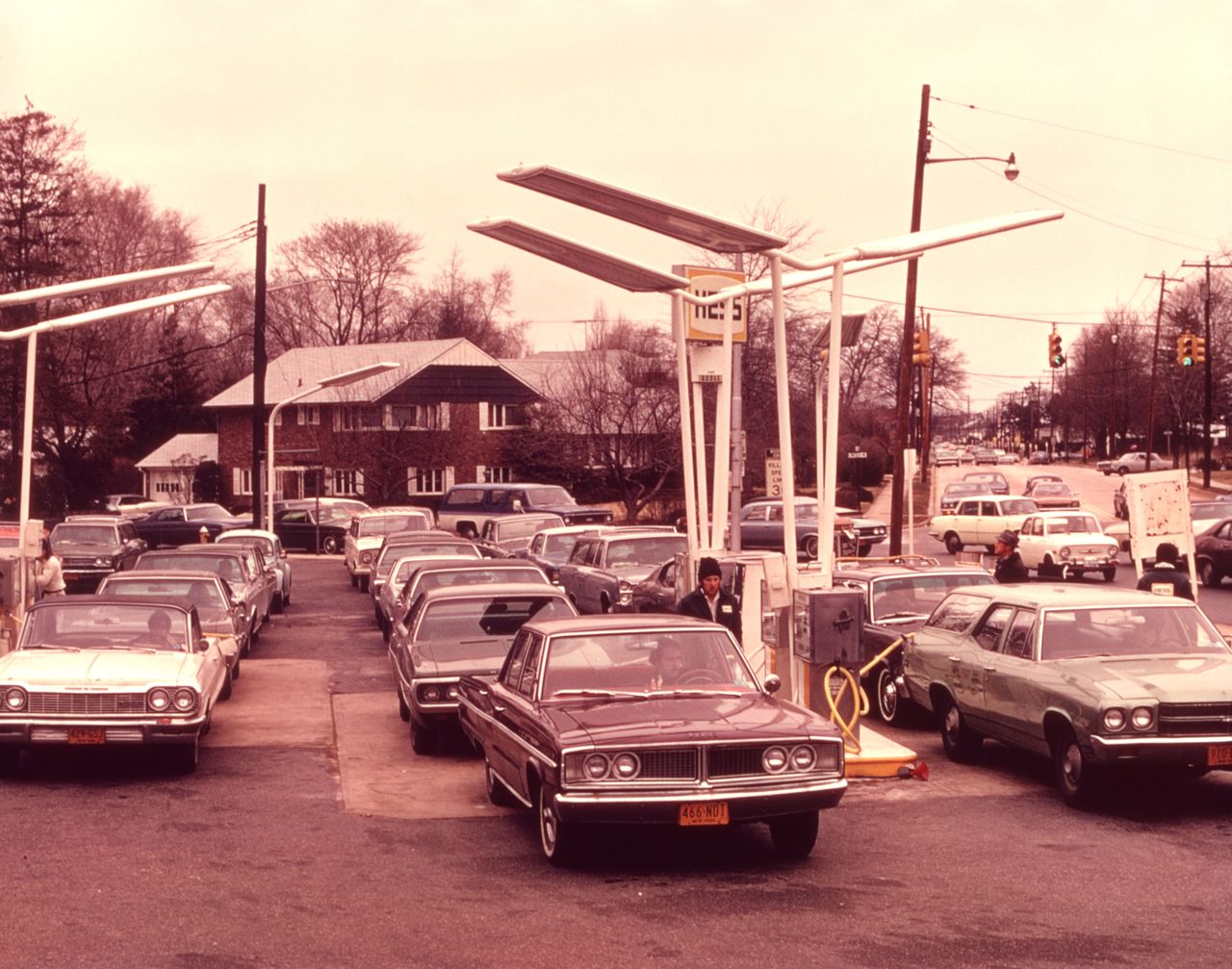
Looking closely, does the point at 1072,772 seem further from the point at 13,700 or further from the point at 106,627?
the point at 106,627

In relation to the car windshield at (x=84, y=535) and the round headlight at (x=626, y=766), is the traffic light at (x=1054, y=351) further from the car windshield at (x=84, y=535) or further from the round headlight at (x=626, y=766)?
the round headlight at (x=626, y=766)

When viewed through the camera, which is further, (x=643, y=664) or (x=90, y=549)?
(x=90, y=549)

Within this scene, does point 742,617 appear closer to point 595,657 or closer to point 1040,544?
point 595,657

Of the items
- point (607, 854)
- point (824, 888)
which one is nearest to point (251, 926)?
point (607, 854)

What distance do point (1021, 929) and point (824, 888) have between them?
49.1 inches

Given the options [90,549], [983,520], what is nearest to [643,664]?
[90,549]

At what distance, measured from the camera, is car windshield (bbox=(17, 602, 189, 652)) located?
45.5ft

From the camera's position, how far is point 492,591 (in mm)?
15219

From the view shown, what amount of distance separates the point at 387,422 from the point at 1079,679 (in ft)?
204

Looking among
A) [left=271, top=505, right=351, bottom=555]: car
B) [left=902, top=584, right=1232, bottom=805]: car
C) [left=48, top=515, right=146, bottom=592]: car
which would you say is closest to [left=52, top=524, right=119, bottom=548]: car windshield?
[left=48, top=515, right=146, bottom=592]: car

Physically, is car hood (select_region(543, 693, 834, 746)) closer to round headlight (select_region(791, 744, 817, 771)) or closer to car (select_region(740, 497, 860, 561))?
round headlight (select_region(791, 744, 817, 771))

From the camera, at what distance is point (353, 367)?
76688 mm

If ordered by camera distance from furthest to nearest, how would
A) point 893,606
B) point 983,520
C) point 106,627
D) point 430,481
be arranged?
point 430,481 → point 983,520 → point 893,606 → point 106,627

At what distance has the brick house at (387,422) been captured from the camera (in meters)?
70.2
